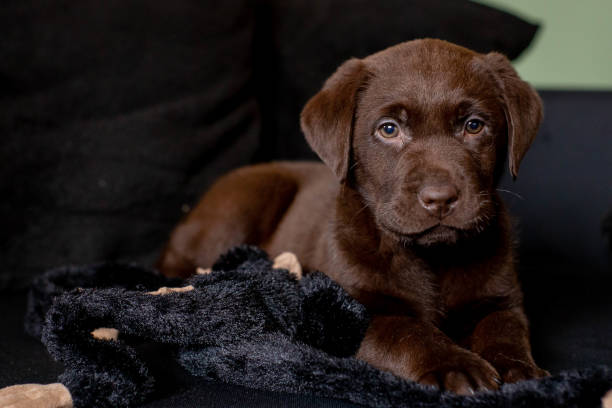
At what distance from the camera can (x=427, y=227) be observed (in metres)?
1.71

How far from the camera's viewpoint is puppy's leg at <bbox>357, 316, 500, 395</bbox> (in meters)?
1.42

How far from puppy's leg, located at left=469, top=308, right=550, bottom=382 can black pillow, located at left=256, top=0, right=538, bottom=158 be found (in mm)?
1669

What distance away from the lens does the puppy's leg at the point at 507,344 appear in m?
1.53

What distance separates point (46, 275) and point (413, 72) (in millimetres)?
1456

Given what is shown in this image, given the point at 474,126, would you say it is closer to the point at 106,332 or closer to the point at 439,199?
the point at 439,199

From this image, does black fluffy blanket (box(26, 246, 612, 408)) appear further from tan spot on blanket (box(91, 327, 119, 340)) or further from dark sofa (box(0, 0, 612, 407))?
dark sofa (box(0, 0, 612, 407))

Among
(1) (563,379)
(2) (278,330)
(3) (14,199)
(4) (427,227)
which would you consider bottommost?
(3) (14,199)

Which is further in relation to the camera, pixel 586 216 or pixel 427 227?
pixel 586 216

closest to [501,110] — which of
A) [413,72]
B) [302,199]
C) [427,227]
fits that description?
[413,72]

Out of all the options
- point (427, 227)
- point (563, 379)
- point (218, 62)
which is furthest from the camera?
point (218, 62)

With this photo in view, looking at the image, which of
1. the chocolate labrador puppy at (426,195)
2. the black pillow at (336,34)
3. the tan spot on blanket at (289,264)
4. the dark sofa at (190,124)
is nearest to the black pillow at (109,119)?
the dark sofa at (190,124)

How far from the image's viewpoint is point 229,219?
2768 millimetres

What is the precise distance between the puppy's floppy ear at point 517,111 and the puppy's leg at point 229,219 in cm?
122

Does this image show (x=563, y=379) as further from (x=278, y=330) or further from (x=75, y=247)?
(x=75, y=247)
